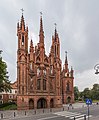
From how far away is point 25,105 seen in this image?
5262 centimetres

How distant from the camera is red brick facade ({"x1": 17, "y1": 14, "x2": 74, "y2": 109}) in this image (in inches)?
2104

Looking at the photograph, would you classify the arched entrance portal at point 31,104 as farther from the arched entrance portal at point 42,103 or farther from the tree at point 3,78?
the tree at point 3,78

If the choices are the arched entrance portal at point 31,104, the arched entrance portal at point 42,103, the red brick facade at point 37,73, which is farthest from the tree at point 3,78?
the arched entrance portal at point 42,103

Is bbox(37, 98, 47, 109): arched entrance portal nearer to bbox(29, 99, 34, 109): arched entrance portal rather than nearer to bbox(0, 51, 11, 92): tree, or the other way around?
bbox(29, 99, 34, 109): arched entrance portal

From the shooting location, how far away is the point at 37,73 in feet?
189

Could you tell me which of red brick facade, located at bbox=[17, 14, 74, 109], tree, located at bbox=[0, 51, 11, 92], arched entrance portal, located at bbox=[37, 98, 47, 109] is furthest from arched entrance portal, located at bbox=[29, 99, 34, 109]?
tree, located at bbox=[0, 51, 11, 92]

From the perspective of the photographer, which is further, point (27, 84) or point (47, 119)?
point (27, 84)

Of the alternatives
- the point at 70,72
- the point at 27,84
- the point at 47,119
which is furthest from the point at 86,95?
the point at 47,119

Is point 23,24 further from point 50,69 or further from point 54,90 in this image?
point 54,90

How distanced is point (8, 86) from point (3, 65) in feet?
20.8

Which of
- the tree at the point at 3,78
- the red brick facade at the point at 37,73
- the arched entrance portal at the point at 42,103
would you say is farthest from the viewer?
the arched entrance portal at the point at 42,103

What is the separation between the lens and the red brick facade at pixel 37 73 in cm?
5344

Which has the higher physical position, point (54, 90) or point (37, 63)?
point (37, 63)

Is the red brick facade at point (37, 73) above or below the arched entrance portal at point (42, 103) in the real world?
above
